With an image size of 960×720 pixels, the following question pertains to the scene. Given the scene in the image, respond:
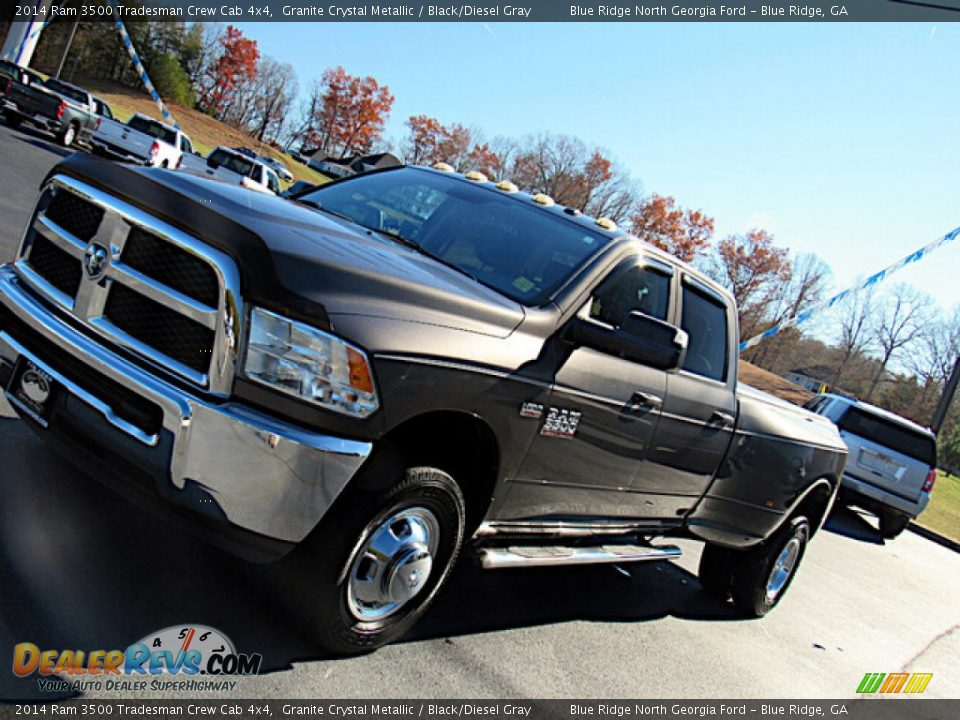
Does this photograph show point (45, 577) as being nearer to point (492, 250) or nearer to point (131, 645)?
point (131, 645)

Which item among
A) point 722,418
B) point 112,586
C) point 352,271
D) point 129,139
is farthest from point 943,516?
point 129,139

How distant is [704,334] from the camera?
5.07 m

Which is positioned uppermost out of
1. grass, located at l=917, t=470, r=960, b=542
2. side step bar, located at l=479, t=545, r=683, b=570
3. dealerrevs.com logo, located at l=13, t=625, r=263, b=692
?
grass, located at l=917, t=470, r=960, b=542

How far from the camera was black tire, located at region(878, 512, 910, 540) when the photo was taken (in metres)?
12.7

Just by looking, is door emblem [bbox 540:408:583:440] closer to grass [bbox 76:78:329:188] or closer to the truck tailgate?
the truck tailgate

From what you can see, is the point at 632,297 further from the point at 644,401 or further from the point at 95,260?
the point at 95,260

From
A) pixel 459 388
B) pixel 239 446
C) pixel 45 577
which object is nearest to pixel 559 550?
pixel 459 388

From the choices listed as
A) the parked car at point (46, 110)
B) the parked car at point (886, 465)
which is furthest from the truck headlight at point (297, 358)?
the parked car at point (46, 110)

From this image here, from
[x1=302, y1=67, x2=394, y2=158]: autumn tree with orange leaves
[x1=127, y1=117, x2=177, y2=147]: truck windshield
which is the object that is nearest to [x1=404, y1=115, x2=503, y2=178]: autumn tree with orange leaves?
[x1=302, y1=67, x2=394, y2=158]: autumn tree with orange leaves

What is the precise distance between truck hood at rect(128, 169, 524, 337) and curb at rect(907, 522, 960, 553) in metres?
14.4

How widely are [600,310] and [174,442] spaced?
2090 mm

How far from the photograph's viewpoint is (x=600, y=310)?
396 centimetres

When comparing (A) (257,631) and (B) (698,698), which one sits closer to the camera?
(A) (257,631)

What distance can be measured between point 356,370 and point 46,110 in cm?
2314
